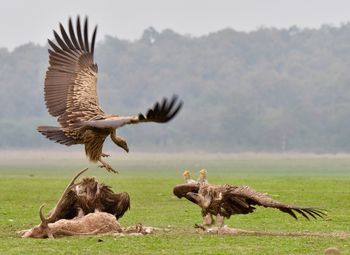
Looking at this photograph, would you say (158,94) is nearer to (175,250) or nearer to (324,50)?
(324,50)

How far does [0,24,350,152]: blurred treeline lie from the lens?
10200cm

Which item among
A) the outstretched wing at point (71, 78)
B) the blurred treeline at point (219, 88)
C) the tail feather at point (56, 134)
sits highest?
the blurred treeline at point (219, 88)

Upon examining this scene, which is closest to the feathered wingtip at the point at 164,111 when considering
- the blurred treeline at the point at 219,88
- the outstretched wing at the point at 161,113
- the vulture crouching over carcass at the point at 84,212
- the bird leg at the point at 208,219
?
the outstretched wing at the point at 161,113

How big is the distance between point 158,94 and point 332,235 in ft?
340

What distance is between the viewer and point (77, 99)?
15.5 metres

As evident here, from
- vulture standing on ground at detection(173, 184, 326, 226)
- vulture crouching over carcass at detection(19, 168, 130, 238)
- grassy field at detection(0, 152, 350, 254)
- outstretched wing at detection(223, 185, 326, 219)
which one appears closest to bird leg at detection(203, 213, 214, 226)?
vulture standing on ground at detection(173, 184, 326, 226)

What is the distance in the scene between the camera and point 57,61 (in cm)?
1603

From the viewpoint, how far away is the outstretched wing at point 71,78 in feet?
50.4

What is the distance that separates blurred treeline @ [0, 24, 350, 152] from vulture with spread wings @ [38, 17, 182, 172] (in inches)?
3044

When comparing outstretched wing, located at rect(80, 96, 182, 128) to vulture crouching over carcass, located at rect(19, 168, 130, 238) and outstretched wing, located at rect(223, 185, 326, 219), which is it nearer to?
vulture crouching over carcass, located at rect(19, 168, 130, 238)

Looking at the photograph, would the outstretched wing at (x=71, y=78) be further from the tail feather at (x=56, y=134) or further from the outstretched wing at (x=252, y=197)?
the outstretched wing at (x=252, y=197)

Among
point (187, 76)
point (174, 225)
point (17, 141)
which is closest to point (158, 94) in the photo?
point (187, 76)

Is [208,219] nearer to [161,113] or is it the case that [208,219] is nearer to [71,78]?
[71,78]

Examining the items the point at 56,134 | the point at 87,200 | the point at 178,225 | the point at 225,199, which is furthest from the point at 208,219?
the point at 56,134
